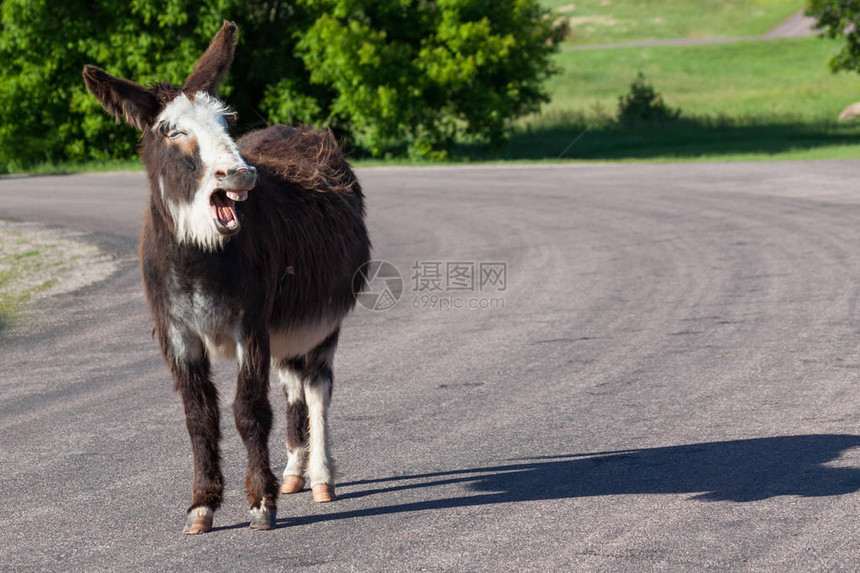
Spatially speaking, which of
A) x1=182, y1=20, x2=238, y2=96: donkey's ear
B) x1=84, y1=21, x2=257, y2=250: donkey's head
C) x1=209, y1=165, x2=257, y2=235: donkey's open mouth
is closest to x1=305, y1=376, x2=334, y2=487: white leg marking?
x1=84, y1=21, x2=257, y2=250: donkey's head

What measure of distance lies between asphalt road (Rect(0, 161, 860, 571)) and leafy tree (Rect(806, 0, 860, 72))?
1060 inches

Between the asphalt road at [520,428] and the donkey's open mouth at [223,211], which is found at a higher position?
the donkey's open mouth at [223,211]

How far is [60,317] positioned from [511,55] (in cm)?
2685

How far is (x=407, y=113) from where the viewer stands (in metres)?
34.6

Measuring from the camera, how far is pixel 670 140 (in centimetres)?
4338

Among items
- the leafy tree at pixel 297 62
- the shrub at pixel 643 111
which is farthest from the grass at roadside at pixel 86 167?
the shrub at pixel 643 111

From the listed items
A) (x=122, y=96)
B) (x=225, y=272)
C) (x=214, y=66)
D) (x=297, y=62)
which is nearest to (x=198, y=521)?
(x=225, y=272)

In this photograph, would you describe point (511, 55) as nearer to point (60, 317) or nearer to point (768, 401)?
point (60, 317)

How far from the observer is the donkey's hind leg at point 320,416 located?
20.0 ft

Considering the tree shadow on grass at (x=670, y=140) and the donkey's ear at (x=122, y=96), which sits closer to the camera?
the donkey's ear at (x=122, y=96)

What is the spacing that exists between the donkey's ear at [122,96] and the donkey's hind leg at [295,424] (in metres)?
1.91

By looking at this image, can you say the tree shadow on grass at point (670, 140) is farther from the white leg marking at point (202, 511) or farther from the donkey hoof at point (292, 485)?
the white leg marking at point (202, 511)

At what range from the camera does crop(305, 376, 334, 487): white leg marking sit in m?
6.13

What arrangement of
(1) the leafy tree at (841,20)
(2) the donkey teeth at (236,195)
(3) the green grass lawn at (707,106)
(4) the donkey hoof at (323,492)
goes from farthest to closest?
(3) the green grass lawn at (707,106), (1) the leafy tree at (841,20), (4) the donkey hoof at (323,492), (2) the donkey teeth at (236,195)
